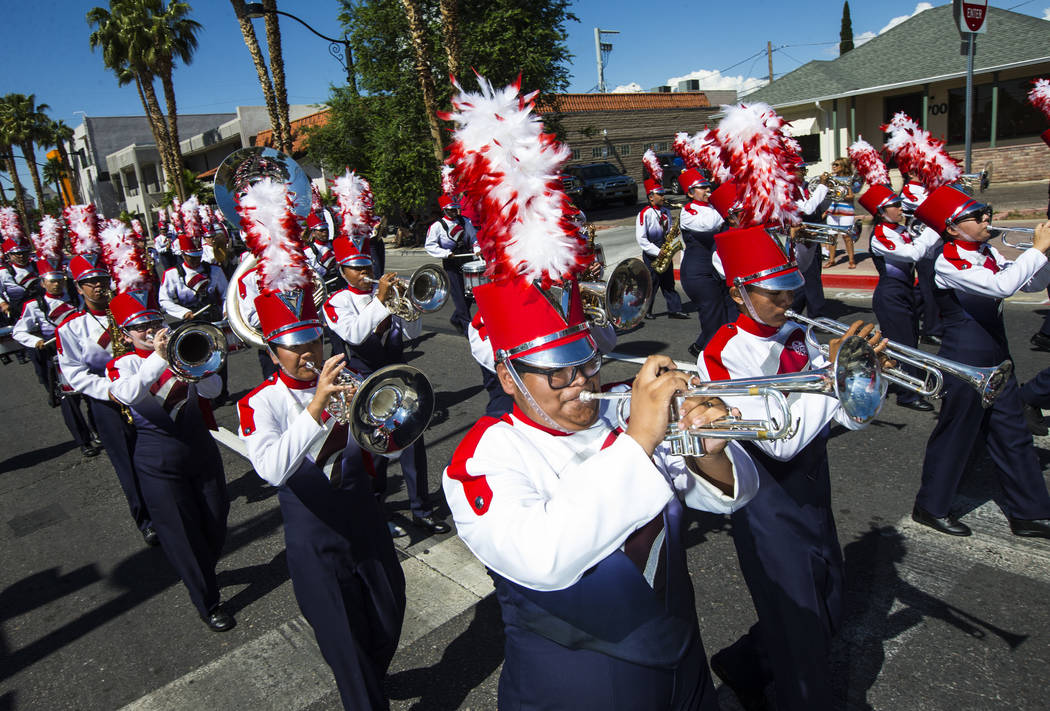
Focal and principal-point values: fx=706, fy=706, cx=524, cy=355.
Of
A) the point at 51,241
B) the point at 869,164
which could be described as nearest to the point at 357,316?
the point at 51,241

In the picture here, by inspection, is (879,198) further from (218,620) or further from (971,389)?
(218,620)

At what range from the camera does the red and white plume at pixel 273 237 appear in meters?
3.47

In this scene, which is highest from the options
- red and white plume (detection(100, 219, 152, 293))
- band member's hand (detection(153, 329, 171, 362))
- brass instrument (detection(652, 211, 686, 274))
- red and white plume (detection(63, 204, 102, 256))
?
red and white plume (detection(63, 204, 102, 256))

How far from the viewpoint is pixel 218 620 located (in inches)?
176

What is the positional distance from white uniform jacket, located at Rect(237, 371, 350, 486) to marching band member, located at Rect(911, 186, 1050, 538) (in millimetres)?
3600

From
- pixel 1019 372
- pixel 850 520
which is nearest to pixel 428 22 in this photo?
pixel 1019 372

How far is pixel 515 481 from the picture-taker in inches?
74.6

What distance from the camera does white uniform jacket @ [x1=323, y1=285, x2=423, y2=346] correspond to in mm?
5852

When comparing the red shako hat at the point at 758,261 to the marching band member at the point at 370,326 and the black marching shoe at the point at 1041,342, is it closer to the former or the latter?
the marching band member at the point at 370,326

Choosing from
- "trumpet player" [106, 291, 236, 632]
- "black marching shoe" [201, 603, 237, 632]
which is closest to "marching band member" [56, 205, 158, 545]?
"trumpet player" [106, 291, 236, 632]

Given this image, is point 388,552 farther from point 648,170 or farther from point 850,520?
point 648,170

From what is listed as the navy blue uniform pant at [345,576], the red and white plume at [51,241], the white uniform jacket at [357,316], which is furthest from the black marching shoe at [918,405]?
the red and white plume at [51,241]

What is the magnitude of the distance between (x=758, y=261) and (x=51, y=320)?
8.20 meters

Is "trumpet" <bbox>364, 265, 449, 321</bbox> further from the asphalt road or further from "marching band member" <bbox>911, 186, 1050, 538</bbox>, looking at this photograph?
"marching band member" <bbox>911, 186, 1050, 538</bbox>
